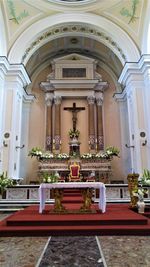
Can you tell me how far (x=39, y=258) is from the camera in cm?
264

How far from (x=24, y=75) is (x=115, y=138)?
248 inches

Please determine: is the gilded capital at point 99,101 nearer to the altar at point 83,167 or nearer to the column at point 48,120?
the column at point 48,120

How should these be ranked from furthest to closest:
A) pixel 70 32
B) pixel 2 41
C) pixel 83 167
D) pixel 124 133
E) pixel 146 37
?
1. pixel 124 133
2. pixel 70 32
3. pixel 83 167
4. pixel 2 41
5. pixel 146 37

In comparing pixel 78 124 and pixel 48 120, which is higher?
pixel 48 120

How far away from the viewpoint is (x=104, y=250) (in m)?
2.95

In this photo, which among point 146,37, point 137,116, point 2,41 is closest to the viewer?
point 137,116

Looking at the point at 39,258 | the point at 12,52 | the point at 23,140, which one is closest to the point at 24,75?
the point at 12,52

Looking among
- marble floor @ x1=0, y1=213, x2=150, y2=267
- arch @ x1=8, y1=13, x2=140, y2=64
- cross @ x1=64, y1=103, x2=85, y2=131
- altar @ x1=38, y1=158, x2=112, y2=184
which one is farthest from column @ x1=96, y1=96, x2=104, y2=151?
marble floor @ x1=0, y1=213, x2=150, y2=267

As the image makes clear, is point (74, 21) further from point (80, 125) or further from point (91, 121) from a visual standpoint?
point (80, 125)

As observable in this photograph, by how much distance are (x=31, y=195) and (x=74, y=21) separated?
8.71 metres

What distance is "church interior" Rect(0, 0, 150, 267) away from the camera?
5523 millimetres

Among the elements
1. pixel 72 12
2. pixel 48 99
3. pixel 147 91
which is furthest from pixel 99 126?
pixel 72 12

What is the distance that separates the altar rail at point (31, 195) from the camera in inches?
316

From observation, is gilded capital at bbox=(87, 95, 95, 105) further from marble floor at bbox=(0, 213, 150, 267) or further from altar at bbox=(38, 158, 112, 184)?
marble floor at bbox=(0, 213, 150, 267)
